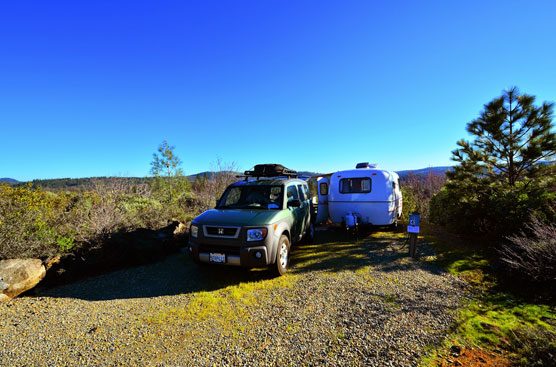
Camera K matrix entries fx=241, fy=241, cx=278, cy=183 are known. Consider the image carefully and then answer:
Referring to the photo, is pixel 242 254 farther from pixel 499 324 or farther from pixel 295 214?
pixel 499 324

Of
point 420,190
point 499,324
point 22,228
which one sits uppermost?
point 420,190

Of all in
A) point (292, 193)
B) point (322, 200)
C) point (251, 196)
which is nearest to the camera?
point (251, 196)

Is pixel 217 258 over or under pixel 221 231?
under

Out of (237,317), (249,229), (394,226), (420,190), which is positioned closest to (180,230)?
(249,229)

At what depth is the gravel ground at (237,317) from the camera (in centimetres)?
282

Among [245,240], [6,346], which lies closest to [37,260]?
[6,346]

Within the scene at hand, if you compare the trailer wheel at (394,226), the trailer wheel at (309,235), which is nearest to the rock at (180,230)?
the trailer wheel at (309,235)

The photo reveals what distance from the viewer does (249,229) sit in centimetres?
456

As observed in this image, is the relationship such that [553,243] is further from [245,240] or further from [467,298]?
[245,240]

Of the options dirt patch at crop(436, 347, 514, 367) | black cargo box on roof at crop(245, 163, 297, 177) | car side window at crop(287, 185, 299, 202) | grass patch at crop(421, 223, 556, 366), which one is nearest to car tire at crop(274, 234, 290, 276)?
car side window at crop(287, 185, 299, 202)

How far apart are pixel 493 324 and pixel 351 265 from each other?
2621 mm

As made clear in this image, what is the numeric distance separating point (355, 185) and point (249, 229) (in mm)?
4935

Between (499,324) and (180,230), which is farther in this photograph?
(180,230)

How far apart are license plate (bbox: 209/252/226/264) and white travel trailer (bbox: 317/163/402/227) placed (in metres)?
4.60
